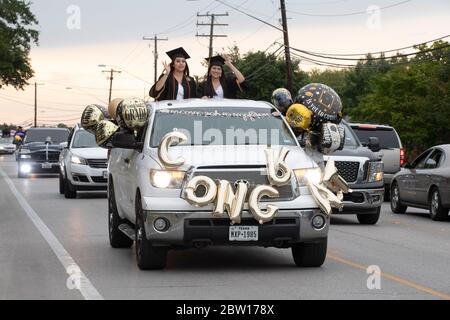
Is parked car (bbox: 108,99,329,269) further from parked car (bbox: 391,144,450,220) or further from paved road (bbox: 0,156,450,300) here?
parked car (bbox: 391,144,450,220)

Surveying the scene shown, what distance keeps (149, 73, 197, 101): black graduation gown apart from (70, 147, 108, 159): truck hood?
11.4 meters

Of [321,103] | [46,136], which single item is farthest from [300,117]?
[46,136]

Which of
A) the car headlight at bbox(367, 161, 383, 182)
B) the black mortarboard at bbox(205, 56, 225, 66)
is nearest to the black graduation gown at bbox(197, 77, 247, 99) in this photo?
the black mortarboard at bbox(205, 56, 225, 66)

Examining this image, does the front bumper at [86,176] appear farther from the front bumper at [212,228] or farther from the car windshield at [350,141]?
the front bumper at [212,228]

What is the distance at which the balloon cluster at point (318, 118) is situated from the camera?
1211 cm

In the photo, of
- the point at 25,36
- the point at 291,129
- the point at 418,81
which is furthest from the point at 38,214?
the point at 25,36

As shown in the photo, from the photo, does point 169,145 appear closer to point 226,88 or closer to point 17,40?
point 226,88

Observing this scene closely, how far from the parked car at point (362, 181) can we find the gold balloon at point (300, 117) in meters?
5.56

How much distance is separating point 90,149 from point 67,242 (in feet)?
38.4

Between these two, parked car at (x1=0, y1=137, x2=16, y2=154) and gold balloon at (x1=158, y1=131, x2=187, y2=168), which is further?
parked car at (x1=0, y1=137, x2=16, y2=154)

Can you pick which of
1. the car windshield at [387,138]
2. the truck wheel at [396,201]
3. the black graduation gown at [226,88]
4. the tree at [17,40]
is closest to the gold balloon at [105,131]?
the black graduation gown at [226,88]

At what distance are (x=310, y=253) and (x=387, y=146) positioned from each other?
51.8 feet

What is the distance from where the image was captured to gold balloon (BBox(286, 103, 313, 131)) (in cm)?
1227
